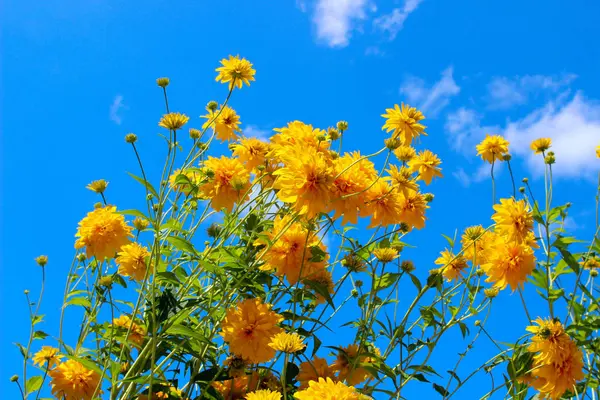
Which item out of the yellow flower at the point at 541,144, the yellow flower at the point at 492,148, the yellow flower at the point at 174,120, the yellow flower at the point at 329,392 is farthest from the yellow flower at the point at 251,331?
the yellow flower at the point at 541,144

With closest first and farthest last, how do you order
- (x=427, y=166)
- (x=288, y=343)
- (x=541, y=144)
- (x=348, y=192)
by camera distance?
1. (x=288, y=343)
2. (x=348, y=192)
3. (x=427, y=166)
4. (x=541, y=144)

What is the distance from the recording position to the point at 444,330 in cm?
294

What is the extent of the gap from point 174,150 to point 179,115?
1.06 feet

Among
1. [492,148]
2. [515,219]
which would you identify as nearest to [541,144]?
[492,148]

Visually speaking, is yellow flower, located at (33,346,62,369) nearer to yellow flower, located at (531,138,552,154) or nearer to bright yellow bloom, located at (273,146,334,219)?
bright yellow bloom, located at (273,146,334,219)

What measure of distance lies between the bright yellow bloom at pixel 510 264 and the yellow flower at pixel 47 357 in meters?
2.29

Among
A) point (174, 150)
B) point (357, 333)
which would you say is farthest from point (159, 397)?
point (174, 150)

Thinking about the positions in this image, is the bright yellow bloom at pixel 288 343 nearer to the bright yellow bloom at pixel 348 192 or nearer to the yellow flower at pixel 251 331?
the yellow flower at pixel 251 331

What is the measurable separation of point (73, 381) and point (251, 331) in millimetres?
998

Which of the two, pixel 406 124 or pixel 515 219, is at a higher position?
pixel 406 124

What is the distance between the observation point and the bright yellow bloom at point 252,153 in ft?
9.18

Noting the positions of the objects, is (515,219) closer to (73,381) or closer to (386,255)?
(386,255)

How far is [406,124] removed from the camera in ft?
9.02

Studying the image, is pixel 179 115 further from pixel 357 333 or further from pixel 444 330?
pixel 444 330
